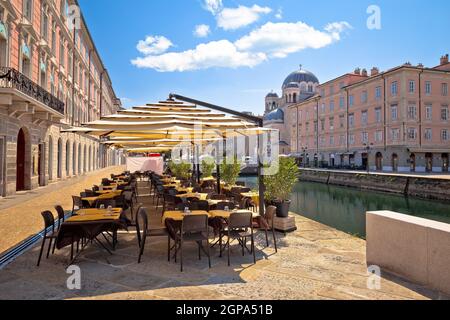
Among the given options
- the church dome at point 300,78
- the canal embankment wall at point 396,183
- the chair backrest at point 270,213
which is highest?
the church dome at point 300,78

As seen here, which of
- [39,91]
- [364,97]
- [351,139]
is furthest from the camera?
[351,139]

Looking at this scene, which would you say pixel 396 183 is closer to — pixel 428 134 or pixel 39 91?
pixel 428 134

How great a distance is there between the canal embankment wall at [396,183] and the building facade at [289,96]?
44.3 metres

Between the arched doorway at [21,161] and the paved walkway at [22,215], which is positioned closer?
the paved walkway at [22,215]

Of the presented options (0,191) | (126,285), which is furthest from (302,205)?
(126,285)

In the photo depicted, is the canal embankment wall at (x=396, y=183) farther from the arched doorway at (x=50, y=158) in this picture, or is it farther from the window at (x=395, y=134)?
the arched doorway at (x=50, y=158)

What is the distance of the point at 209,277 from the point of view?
14.4 feet

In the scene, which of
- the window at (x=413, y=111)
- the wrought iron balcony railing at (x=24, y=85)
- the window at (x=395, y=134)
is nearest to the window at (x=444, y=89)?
the window at (x=413, y=111)

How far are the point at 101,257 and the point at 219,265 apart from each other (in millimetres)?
2056

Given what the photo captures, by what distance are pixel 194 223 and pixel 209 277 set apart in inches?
34.9

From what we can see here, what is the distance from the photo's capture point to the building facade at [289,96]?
79.4m

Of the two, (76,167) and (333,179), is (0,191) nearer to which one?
(76,167)

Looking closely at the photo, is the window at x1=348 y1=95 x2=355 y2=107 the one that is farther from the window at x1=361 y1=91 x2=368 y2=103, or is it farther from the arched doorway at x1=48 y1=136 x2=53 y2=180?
the arched doorway at x1=48 y1=136 x2=53 y2=180

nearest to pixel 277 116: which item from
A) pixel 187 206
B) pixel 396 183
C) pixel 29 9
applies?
pixel 396 183
